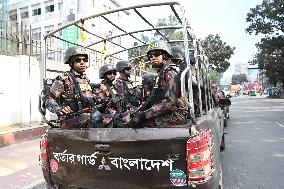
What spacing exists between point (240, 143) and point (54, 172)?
6.35 m

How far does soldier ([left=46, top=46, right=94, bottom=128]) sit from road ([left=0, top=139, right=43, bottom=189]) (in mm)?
1879

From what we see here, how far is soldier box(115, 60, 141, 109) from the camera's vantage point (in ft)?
18.5

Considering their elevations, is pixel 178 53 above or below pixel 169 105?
above

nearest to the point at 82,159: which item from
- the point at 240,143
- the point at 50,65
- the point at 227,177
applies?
the point at 227,177

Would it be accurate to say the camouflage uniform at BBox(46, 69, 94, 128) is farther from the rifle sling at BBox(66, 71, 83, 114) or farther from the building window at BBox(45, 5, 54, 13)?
the building window at BBox(45, 5, 54, 13)

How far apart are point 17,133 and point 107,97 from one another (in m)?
4.66

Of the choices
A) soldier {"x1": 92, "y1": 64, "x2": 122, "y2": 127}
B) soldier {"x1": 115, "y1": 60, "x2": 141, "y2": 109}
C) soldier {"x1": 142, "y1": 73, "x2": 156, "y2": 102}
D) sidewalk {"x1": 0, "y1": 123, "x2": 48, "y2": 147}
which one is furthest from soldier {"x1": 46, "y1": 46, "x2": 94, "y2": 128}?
sidewalk {"x1": 0, "y1": 123, "x2": 48, "y2": 147}

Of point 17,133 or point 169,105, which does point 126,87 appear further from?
point 17,133

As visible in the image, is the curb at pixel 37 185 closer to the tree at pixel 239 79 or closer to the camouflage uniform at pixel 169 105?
the camouflage uniform at pixel 169 105

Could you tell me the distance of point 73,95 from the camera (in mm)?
3846

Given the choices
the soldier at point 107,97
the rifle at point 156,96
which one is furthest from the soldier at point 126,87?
the rifle at point 156,96

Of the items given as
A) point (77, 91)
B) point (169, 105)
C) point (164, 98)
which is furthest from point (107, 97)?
point (169, 105)

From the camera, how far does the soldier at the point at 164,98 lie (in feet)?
9.55

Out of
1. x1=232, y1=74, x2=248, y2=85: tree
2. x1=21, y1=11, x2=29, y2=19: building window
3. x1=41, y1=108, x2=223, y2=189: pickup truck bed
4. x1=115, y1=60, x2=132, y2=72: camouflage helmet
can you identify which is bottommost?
x1=41, y1=108, x2=223, y2=189: pickup truck bed
